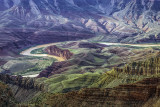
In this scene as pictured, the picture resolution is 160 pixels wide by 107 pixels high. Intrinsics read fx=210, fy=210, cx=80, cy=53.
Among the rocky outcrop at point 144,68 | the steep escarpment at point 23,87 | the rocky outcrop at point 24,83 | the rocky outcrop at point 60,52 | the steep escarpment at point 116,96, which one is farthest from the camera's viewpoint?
the rocky outcrop at point 60,52

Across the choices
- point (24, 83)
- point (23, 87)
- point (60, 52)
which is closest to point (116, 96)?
point (23, 87)

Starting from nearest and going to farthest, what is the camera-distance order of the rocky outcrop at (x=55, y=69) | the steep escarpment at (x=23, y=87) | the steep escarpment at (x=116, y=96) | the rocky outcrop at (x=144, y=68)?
the steep escarpment at (x=116, y=96), the rocky outcrop at (x=144, y=68), the steep escarpment at (x=23, y=87), the rocky outcrop at (x=55, y=69)

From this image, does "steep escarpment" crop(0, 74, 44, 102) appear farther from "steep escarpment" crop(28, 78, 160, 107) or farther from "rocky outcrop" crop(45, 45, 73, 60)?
"rocky outcrop" crop(45, 45, 73, 60)

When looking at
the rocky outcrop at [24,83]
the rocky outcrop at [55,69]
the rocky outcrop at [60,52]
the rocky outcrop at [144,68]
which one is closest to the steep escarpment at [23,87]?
the rocky outcrop at [24,83]

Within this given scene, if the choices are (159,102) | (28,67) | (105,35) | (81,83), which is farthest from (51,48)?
(159,102)

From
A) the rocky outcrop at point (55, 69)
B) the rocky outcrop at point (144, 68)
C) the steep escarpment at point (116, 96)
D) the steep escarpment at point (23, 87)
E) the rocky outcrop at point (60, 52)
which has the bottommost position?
the rocky outcrop at point (60, 52)

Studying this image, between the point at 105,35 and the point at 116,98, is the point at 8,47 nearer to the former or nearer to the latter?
the point at 105,35

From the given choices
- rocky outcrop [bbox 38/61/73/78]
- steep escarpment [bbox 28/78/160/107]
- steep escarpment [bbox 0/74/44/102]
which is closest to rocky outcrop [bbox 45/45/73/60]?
rocky outcrop [bbox 38/61/73/78]

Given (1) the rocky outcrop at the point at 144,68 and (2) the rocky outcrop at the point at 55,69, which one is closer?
(1) the rocky outcrop at the point at 144,68

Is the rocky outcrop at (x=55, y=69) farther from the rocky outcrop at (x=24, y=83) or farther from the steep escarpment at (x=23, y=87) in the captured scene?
the steep escarpment at (x=23, y=87)

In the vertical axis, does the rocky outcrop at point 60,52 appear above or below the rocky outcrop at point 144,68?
below

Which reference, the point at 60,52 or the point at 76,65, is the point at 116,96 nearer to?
the point at 76,65
